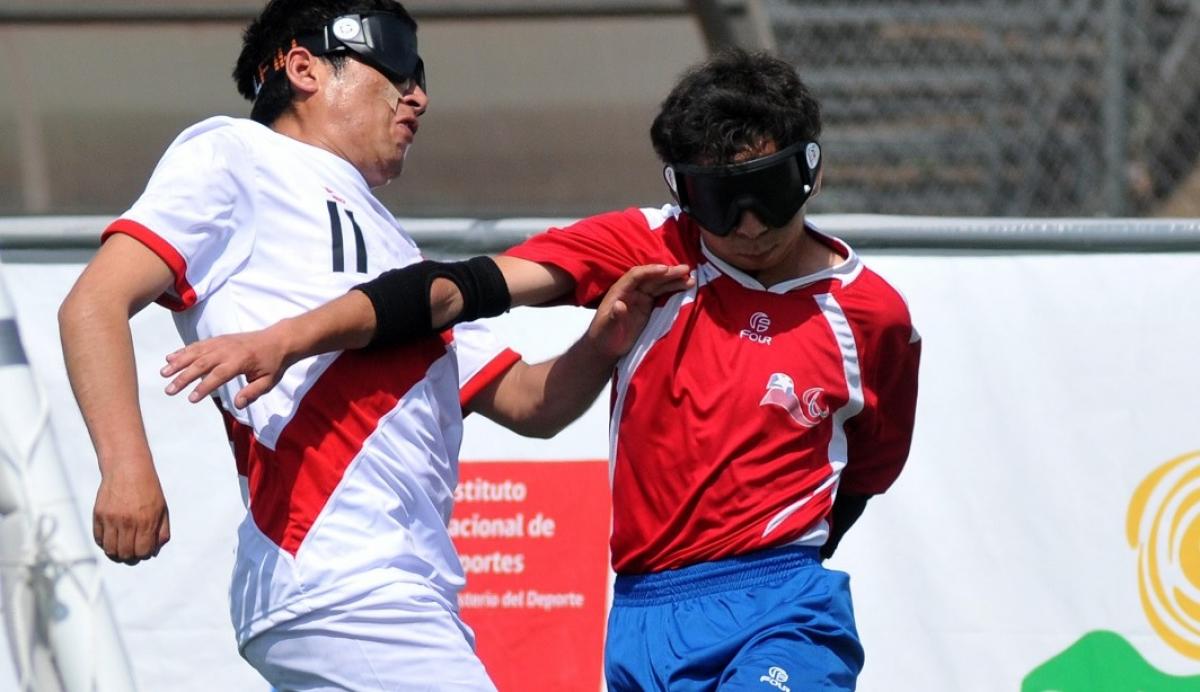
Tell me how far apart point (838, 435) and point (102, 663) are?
1.42 metres

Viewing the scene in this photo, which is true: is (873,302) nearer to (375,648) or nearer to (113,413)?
(375,648)

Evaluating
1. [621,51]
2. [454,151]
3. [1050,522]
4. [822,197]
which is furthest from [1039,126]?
[1050,522]

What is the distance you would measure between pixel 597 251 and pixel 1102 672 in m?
1.75

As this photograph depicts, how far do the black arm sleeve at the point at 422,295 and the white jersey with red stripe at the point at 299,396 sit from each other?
0.09m

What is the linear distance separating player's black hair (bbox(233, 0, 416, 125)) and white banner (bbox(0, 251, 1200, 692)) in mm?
1234

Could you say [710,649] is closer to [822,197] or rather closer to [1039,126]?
[822,197]

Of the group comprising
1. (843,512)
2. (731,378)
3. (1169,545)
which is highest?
(731,378)

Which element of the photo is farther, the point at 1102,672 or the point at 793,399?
the point at 1102,672

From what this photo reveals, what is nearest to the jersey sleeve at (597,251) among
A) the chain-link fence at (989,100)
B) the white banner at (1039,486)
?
the white banner at (1039,486)

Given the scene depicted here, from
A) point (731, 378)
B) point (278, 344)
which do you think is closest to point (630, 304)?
point (731, 378)

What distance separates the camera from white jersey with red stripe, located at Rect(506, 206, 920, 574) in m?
2.83

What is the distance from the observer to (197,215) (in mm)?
2611

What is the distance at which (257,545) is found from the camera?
2.66m

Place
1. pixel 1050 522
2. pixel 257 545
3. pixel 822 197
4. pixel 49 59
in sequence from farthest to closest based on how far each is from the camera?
pixel 49 59, pixel 822 197, pixel 1050 522, pixel 257 545
